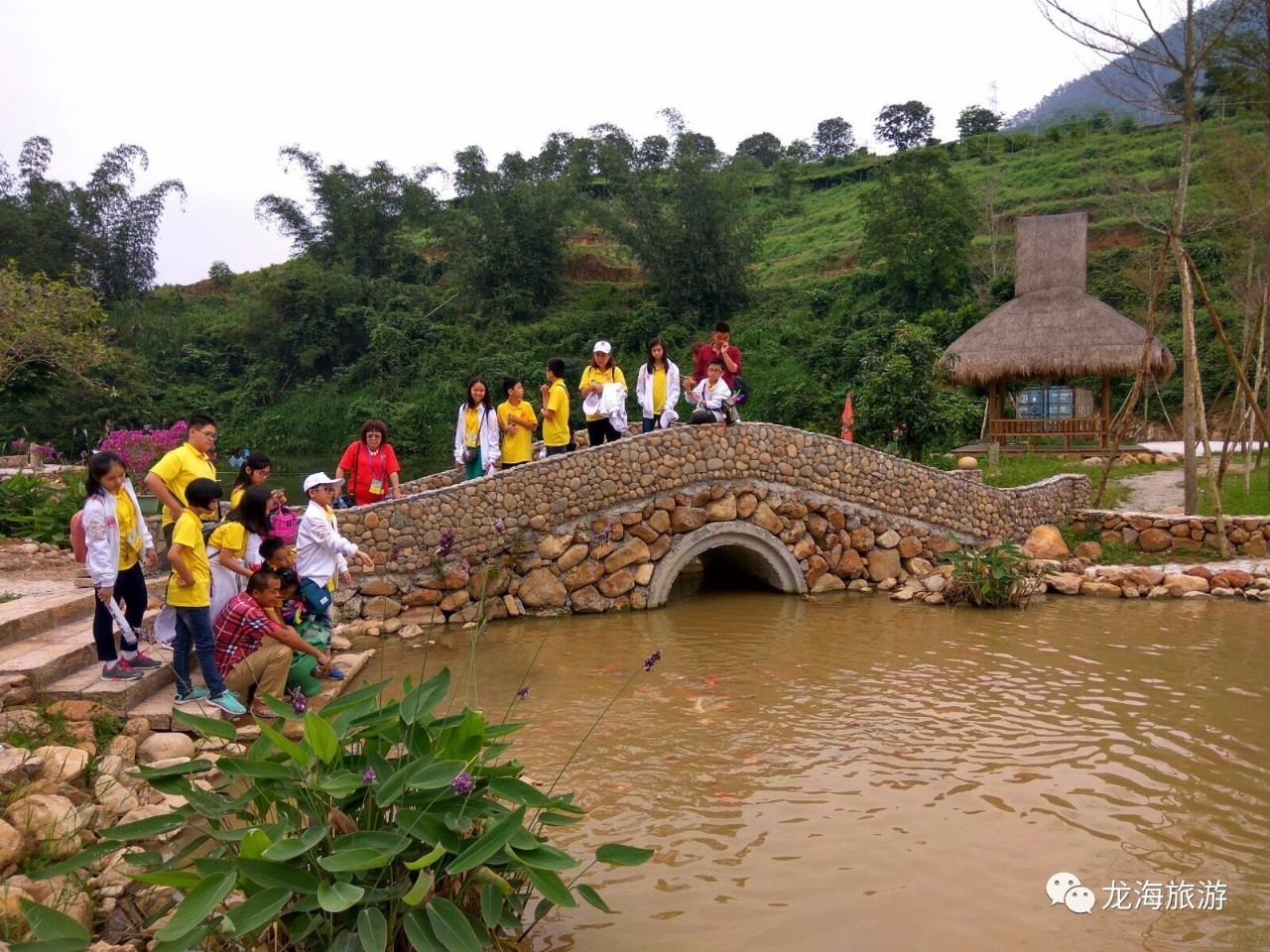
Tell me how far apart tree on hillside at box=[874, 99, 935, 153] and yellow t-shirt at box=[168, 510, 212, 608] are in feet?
155

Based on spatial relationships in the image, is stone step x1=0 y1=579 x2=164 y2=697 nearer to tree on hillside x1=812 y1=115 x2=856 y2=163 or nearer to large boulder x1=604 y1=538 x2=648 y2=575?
large boulder x1=604 y1=538 x2=648 y2=575

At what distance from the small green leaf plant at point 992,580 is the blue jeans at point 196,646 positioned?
305 inches

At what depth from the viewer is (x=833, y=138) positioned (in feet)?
174

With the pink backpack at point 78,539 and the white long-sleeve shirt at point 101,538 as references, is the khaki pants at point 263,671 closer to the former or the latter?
the white long-sleeve shirt at point 101,538

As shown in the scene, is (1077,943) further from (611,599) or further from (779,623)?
(611,599)

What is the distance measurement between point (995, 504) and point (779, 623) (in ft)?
13.4

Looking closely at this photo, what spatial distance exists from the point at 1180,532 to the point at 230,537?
11.1m

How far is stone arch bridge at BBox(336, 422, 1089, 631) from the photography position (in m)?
9.72

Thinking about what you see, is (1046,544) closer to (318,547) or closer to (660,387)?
(660,387)

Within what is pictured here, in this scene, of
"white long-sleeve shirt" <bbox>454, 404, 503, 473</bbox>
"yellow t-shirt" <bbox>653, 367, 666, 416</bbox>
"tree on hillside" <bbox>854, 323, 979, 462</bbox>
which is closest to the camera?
"white long-sleeve shirt" <bbox>454, 404, 503, 473</bbox>

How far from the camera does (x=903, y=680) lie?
767 centimetres

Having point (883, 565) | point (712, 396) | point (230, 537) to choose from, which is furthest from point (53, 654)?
point (883, 565)

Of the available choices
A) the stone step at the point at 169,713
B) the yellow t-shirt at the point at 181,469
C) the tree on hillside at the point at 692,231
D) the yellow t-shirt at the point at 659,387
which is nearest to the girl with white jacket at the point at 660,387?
the yellow t-shirt at the point at 659,387

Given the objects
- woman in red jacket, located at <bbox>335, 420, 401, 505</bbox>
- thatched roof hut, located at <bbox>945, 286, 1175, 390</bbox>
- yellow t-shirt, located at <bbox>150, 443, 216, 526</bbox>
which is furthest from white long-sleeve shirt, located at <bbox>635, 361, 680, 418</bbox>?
thatched roof hut, located at <bbox>945, 286, 1175, 390</bbox>
